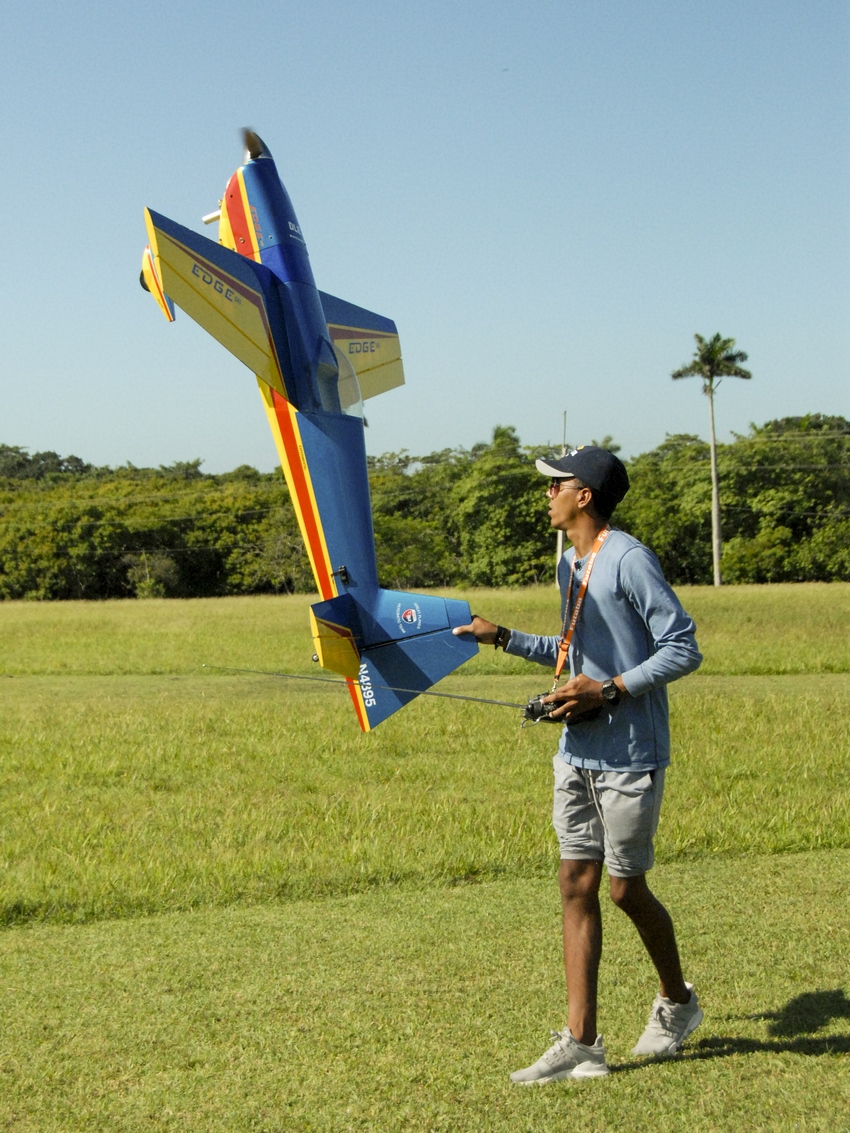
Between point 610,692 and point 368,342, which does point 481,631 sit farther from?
point 368,342

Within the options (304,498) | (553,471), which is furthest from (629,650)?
(304,498)

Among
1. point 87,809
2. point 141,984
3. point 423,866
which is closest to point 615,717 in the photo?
point 141,984

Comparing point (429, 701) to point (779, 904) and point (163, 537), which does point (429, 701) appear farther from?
point (163, 537)

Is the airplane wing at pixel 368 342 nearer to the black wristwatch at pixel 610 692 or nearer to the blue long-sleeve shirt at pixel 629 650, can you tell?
the blue long-sleeve shirt at pixel 629 650

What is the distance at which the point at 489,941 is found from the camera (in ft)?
15.6

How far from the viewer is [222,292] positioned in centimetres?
538

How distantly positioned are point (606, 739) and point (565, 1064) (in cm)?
106

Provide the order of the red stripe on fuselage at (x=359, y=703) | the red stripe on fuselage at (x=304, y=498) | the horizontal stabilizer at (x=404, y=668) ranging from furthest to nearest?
Result: the red stripe on fuselage at (x=304, y=498) → the red stripe on fuselage at (x=359, y=703) → the horizontal stabilizer at (x=404, y=668)

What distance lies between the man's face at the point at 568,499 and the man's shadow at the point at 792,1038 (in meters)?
1.85

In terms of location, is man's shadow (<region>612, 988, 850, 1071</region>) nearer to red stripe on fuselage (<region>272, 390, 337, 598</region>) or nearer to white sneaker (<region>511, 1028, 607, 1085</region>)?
white sneaker (<region>511, 1028, 607, 1085</region>)

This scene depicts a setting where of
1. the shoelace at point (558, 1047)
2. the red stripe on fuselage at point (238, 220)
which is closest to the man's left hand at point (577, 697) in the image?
the shoelace at point (558, 1047)

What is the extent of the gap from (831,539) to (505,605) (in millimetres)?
32740

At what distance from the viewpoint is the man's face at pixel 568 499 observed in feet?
11.8

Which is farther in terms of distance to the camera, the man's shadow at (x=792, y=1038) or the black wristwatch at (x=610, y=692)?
the man's shadow at (x=792, y=1038)
